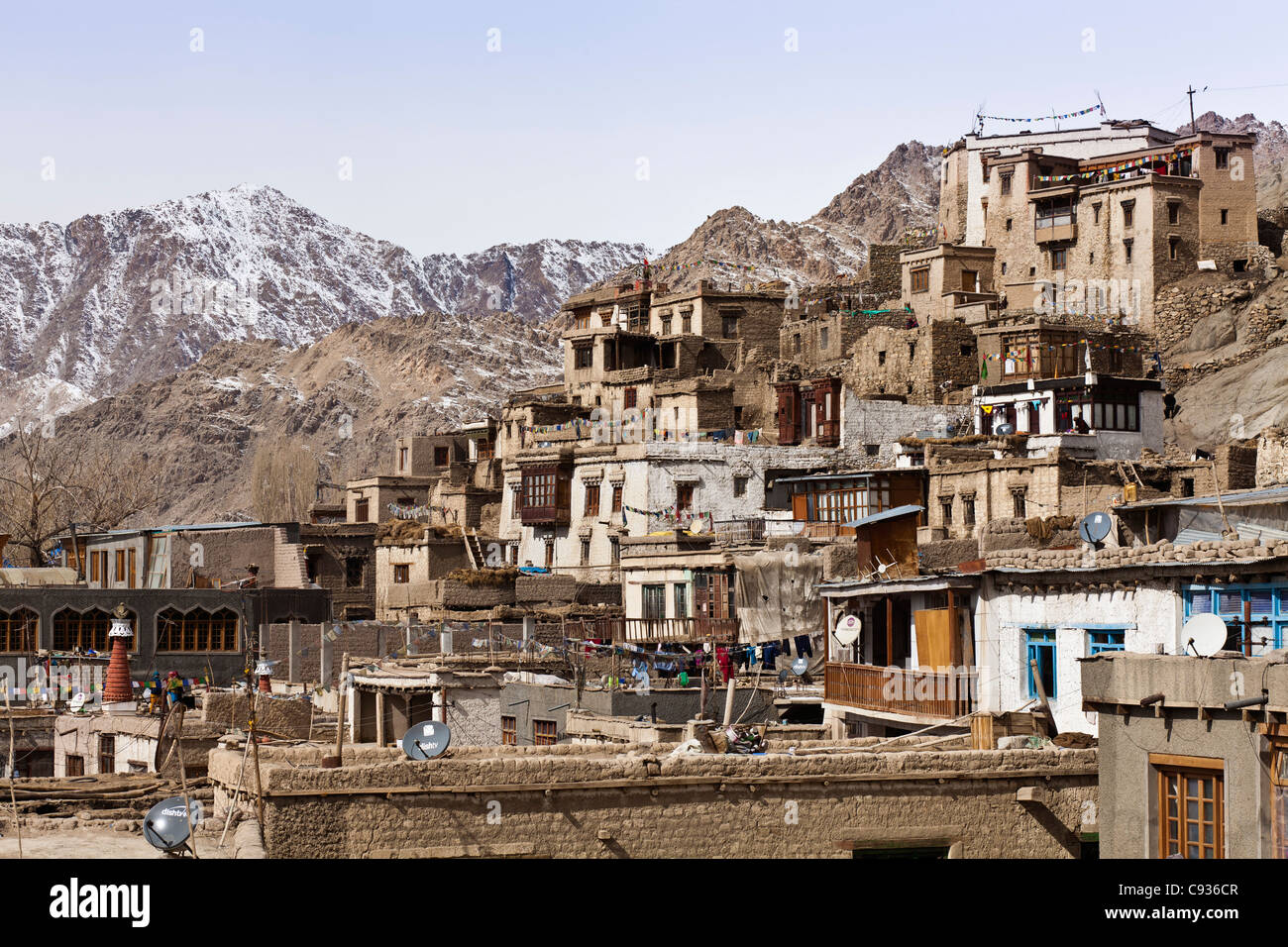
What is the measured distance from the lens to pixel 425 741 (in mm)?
22203

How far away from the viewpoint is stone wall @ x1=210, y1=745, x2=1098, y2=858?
69.5ft

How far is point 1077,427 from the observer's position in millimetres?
59000

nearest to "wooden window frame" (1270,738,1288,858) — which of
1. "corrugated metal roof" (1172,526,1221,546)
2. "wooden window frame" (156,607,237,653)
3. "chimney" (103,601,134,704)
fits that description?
"corrugated metal roof" (1172,526,1221,546)

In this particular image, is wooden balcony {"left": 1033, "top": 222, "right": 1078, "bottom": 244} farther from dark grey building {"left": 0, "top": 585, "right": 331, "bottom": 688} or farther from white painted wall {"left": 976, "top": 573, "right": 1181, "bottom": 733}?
white painted wall {"left": 976, "top": 573, "right": 1181, "bottom": 733}

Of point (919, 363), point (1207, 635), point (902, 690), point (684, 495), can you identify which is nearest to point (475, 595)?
point (684, 495)

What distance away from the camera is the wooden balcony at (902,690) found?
2884 centimetres

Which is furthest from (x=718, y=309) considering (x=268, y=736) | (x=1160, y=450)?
(x=268, y=736)

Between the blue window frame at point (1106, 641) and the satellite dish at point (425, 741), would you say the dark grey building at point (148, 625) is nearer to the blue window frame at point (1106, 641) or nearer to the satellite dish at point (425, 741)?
the satellite dish at point (425, 741)

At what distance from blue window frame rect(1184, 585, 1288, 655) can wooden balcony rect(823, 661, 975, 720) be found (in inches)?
195
